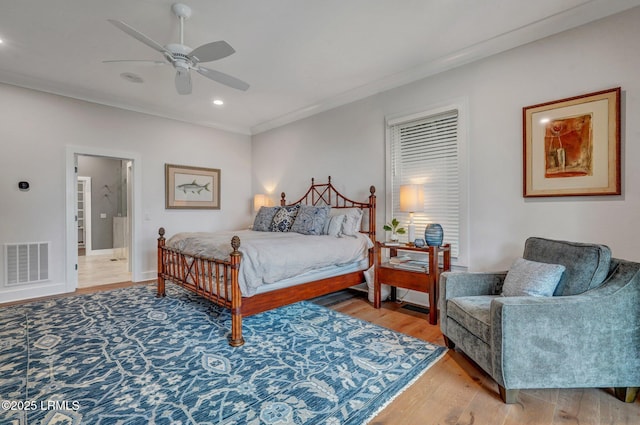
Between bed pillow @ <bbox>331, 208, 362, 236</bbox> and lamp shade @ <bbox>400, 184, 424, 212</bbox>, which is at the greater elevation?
lamp shade @ <bbox>400, 184, 424, 212</bbox>

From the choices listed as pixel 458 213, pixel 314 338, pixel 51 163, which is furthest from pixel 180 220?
pixel 458 213

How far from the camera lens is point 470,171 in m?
3.26

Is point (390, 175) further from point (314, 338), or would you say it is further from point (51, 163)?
point (51, 163)

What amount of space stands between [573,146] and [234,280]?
324 centimetres

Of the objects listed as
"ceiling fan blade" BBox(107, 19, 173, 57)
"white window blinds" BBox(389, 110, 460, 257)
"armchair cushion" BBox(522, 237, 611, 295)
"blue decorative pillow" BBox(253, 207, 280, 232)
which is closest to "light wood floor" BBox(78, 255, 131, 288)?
"blue decorative pillow" BBox(253, 207, 280, 232)

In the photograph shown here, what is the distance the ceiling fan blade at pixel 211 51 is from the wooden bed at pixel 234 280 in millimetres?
1599

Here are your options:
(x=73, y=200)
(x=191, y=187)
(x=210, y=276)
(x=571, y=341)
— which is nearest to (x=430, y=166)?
(x=571, y=341)

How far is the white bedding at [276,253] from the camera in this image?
2.69 metres

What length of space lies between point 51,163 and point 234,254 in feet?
11.7

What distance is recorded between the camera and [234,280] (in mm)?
2568

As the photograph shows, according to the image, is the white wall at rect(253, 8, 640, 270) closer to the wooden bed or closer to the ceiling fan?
the wooden bed

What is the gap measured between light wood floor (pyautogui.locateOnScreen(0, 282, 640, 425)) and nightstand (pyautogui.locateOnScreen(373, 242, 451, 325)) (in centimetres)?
90

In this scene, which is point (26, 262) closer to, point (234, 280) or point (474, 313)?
point (234, 280)

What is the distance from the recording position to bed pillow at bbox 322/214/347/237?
391 cm
